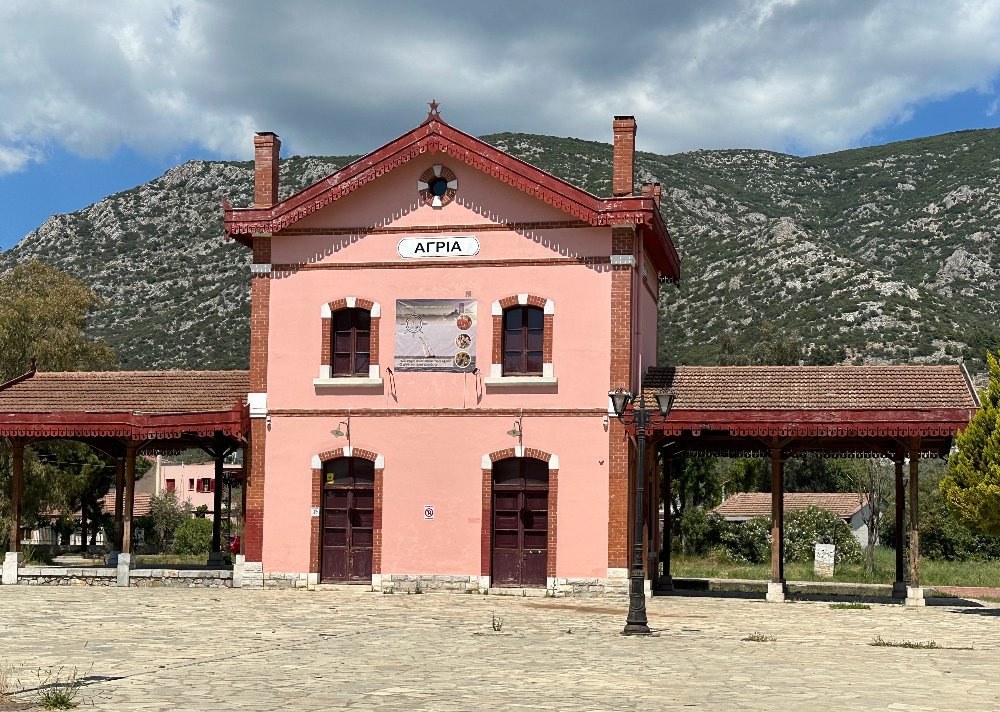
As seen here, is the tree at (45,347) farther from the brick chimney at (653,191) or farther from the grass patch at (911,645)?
the grass patch at (911,645)

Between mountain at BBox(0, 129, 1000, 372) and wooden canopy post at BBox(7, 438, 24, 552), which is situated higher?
mountain at BBox(0, 129, 1000, 372)

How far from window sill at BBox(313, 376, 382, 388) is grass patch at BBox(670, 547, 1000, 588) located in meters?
12.1

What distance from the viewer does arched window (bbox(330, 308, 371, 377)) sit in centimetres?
2653

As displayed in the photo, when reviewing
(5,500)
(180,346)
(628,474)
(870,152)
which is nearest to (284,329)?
(628,474)

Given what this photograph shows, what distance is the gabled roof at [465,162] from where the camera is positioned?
2512 cm

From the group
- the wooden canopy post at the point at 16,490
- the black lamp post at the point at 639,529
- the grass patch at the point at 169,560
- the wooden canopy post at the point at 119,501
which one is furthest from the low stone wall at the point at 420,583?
the grass patch at the point at 169,560

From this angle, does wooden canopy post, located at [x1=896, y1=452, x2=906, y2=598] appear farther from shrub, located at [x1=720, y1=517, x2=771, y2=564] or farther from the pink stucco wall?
shrub, located at [x1=720, y1=517, x2=771, y2=564]

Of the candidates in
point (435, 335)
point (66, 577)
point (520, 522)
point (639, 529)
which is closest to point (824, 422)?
point (639, 529)

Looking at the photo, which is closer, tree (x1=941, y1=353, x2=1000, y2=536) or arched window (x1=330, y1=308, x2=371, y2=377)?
tree (x1=941, y1=353, x2=1000, y2=536)

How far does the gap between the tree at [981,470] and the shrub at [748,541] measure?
23569 millimetres

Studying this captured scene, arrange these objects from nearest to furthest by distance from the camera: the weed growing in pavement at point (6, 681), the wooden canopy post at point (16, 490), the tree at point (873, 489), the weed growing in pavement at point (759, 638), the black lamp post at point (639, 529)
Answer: the weed growing in pavement at point (6, 681) → the weed growing in pavement at point (759, 638) → the black lamp post at point (639, 529) → the wooden canopy post at point (16, 490) → the tree at point (873, 489)

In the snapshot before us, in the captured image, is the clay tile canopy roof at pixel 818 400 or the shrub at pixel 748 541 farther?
the shrub at pixel 748 541

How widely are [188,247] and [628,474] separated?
229 ft

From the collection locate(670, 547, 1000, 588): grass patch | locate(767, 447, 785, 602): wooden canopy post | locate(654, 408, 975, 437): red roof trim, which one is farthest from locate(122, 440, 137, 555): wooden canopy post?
locate(670, 547, 1000, 588): grass patch
